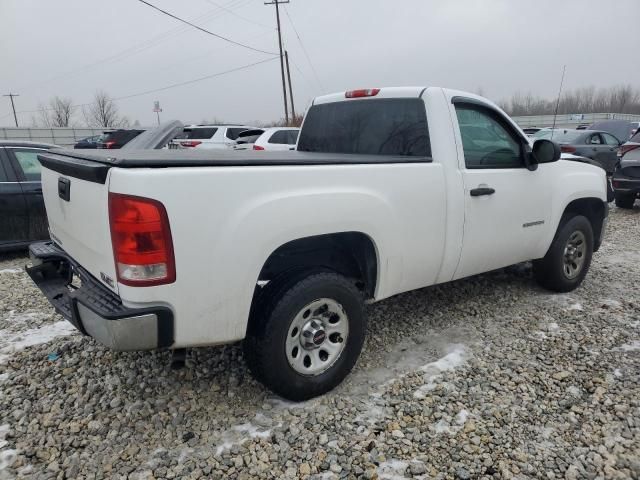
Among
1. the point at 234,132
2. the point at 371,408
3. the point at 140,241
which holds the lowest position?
the point at 371,408

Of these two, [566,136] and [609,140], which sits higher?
[566,136]

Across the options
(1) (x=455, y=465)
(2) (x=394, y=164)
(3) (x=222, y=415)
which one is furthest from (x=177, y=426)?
(2) (x=394, y=164)

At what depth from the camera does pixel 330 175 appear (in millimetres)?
2662

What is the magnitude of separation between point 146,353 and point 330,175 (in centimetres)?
199

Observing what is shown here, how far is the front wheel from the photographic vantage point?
371 inches

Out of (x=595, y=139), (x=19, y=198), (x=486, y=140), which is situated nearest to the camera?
(x=486, y=140)

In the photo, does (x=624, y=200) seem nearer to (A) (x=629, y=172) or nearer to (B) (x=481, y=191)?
(A) (x=629, y=172)

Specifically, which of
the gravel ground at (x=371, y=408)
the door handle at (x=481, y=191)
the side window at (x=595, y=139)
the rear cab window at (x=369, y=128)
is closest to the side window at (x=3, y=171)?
the gravel ground at (x=371, y=408)

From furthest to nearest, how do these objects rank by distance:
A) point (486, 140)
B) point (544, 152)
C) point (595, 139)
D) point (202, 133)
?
point (202, 133), point (595, 139), point (544, 152), point (486, 140)

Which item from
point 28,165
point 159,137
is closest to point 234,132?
point 28,165

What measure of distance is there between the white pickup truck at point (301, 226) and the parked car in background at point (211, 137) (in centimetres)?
1189

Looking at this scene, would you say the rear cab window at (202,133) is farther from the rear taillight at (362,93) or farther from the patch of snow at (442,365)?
the patch of snow at (442,365)

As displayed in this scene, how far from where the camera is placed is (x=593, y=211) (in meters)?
4.79

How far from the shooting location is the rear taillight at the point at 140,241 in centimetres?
210
